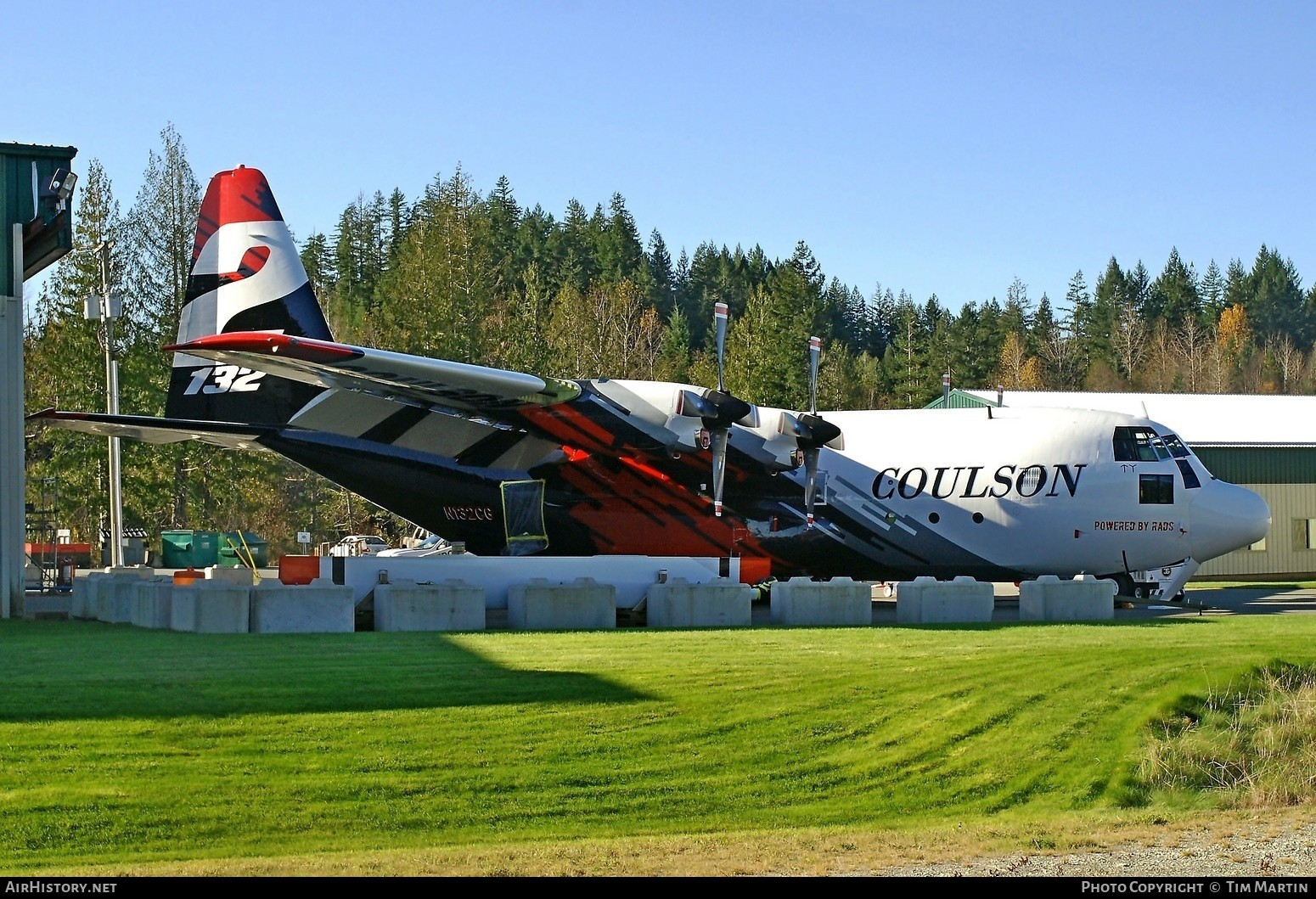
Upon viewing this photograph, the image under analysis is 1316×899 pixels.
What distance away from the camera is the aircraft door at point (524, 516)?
28000 mm

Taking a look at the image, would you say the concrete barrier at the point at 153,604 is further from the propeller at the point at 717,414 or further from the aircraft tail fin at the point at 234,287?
the propeller at the point at 717,414

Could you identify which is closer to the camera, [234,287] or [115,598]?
[115,598]

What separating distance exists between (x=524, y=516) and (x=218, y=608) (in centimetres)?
794

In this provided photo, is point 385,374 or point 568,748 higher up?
point 385,374

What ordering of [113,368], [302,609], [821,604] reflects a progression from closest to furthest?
[302,609]
[821,604]
[113,368]

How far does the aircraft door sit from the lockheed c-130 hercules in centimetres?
4

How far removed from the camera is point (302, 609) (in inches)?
868

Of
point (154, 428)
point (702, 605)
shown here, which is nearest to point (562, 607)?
point (702, 605)

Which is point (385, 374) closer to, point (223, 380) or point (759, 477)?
point (759, 477)

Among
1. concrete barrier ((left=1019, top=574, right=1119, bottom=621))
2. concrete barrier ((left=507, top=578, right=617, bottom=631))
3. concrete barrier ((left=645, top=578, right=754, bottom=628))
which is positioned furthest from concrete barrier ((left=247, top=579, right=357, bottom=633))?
concrete barrier ((left=1019, top=574, right=1119, bottom=621))

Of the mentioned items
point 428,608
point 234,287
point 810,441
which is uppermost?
point 234,287

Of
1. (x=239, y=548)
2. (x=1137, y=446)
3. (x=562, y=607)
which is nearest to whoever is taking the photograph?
(x=562, y=607)

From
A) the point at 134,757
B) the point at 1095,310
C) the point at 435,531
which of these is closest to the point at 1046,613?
the point at 435,531

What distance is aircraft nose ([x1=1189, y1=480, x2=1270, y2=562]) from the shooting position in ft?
89.9
